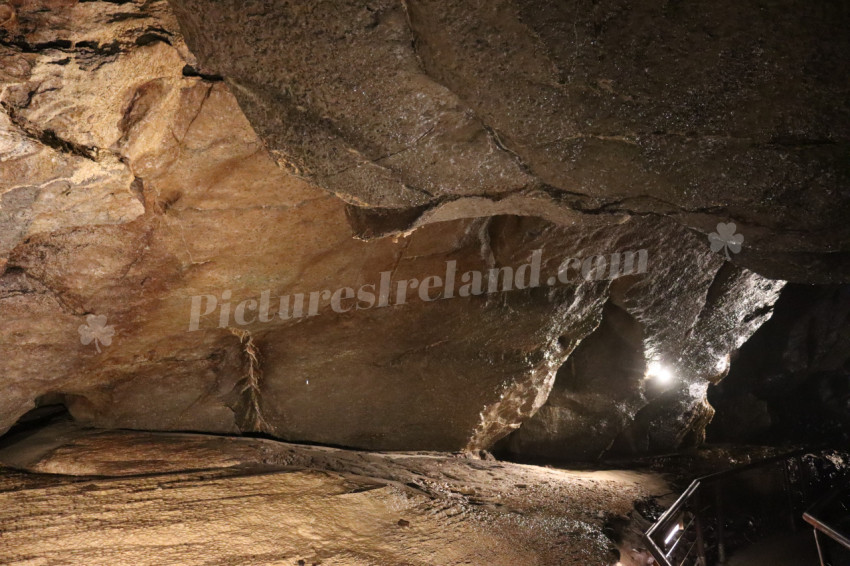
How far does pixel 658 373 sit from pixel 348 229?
5.66m

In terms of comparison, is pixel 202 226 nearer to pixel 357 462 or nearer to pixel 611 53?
pixel 357 462

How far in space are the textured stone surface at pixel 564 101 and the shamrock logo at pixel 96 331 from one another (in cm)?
292

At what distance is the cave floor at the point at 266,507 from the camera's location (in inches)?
128

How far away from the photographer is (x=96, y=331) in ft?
17.0

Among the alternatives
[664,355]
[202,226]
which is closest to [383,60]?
[202,226]

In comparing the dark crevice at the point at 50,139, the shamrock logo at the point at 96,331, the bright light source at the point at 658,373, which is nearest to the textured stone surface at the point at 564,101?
the dark crevice at the point at 50,139

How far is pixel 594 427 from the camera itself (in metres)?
8.23

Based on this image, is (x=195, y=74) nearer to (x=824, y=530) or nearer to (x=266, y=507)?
(x=266, y=507)

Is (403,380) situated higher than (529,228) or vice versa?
(529,228)

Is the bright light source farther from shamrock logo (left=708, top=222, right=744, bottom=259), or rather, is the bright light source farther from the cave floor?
shamrock logo (left=708, top=222, right=744, bottom=259)

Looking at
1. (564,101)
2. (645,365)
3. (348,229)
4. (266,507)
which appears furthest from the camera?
(645,365)

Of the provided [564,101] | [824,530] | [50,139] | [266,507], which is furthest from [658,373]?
[50,139]

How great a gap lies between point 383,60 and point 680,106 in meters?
1.70

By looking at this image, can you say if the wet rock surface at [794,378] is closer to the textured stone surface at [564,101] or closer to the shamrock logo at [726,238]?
the shamrock logo at [726,238]
